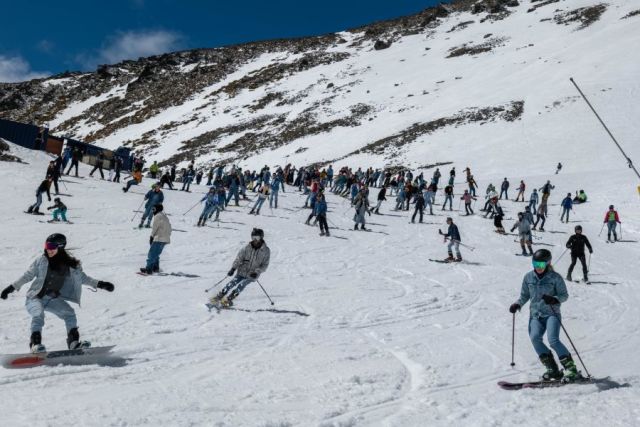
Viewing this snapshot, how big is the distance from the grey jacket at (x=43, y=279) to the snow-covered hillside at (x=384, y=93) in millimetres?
35531

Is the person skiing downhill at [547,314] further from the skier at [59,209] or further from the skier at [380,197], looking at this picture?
the skier at [380,197]

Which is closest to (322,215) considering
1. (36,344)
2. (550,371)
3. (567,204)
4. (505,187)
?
(567,204)

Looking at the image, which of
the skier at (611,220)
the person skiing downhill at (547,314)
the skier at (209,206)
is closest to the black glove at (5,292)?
the person skiing downhill at (547,314)

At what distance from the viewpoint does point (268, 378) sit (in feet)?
18.3

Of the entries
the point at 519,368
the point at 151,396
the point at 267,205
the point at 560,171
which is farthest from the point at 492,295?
the point at 560,171

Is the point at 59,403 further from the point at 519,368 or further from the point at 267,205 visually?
the point at 267,205

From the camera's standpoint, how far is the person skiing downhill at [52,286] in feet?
18.1

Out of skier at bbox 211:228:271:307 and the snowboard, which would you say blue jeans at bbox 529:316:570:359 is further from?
the snowboard

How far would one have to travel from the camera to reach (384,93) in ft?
218

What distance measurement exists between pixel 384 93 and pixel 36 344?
64.1 meters

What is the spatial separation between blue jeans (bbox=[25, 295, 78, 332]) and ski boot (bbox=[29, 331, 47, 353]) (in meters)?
0.06

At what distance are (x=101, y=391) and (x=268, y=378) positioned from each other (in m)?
1.66

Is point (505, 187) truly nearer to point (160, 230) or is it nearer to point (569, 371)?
point (160, 230)

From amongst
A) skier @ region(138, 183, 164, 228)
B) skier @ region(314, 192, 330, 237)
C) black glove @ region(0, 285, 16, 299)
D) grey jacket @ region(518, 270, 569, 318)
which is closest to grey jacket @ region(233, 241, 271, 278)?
black glove @ region(0, 285, 16, 299)
